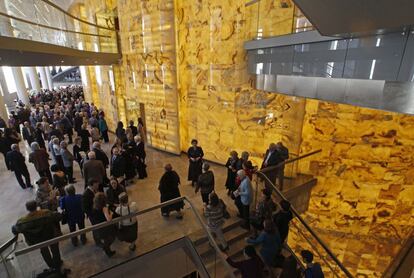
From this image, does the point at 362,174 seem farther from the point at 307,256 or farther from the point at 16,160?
the point at 16,160

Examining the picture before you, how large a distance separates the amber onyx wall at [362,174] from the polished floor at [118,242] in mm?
3548

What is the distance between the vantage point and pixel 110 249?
4.68 meters

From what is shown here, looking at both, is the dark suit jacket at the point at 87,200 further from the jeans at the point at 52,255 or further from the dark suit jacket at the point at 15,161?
the dark suit jacket at the point at 15,161

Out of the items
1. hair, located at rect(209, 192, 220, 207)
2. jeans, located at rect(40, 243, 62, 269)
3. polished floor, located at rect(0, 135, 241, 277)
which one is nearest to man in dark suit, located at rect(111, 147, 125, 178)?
polished floor, located at rect(0, 135, 241, 277)

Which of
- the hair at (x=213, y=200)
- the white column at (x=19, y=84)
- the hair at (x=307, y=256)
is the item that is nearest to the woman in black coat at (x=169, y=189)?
the hair at (x=213, y=200)

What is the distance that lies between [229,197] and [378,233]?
18.7 feet

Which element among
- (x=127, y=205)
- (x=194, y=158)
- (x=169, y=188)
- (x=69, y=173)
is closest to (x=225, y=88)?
(x=194, y=158)

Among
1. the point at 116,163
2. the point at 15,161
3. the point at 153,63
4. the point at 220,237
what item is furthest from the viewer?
the point at 153,63

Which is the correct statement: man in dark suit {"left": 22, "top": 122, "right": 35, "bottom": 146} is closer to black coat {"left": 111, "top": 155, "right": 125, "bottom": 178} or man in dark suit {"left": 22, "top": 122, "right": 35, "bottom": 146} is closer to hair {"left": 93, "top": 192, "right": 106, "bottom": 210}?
black coat {"left": 111, "top": 155, "right": 125, "bottom": 178}

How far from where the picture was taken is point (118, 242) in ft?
15.8

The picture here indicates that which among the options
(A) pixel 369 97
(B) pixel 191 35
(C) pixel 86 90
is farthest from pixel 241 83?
(C) pixel 86 90

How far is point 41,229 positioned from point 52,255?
0.56 metres

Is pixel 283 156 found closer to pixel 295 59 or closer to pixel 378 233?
Answer: pixel 295 59

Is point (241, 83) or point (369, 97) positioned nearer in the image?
point (369, 97)
